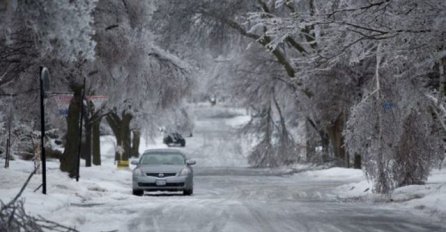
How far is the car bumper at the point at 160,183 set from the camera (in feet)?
77.7

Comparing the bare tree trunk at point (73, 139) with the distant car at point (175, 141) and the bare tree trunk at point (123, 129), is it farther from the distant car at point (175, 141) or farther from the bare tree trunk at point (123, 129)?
the distant car at point (175, 141)

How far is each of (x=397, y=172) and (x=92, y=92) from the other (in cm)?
1404

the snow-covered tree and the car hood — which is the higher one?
the snow-covered tree

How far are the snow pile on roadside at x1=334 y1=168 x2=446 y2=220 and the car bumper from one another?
491cm

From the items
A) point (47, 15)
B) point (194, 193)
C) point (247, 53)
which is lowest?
point (194, 193)

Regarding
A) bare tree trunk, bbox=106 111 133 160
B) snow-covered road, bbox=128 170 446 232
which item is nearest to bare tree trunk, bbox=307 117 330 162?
bare tree trunk, bbox=106 111 133 160

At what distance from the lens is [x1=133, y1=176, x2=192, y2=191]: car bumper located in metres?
23.7

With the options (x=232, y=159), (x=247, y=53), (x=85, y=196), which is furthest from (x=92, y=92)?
(x=232, y=159)

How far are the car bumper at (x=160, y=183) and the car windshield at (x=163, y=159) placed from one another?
1.35 m

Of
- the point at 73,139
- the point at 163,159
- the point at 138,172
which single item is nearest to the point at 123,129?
the point at 73,139

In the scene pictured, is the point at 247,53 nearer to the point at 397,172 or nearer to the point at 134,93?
the point at 134,93

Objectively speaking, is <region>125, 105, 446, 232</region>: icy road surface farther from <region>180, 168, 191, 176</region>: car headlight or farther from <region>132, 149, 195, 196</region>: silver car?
<region>180, 168, 191, 176</region>: car headlight

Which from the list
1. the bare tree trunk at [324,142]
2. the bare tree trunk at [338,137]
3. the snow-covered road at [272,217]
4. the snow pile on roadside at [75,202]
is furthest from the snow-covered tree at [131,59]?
the bare tree trunk at [324,142]

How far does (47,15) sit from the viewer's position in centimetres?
938
